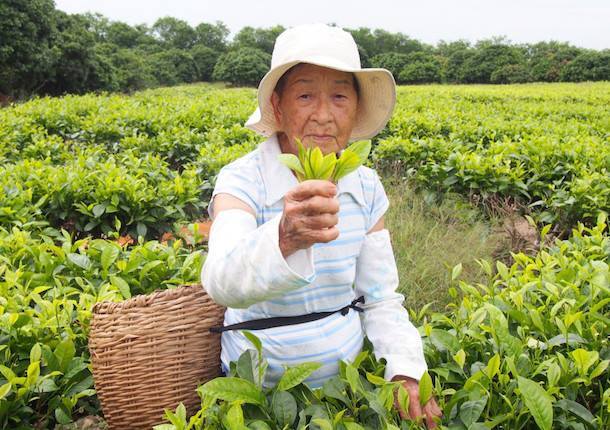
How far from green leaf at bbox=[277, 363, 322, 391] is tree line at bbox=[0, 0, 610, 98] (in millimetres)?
22796

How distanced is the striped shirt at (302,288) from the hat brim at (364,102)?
0.08 metres

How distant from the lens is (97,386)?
4.98 feet

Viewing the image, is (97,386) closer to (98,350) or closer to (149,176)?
(98,350)

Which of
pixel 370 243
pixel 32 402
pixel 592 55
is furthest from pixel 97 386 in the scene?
pixel 592 55

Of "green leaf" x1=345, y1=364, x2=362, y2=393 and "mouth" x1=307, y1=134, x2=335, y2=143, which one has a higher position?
"mouth" x1=307, y1=134, x2=335, y2=143

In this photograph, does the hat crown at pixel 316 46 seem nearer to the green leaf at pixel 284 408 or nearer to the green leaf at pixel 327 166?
the green leaf at pixel 327 166

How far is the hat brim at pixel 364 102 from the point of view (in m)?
1.42

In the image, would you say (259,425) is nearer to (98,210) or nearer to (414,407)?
(414,407)

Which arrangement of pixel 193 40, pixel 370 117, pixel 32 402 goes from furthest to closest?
pixel 193 40
pixel 32 402
pixel 370 117

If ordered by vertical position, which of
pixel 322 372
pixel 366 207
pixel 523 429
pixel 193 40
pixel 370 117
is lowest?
pixel 523 429

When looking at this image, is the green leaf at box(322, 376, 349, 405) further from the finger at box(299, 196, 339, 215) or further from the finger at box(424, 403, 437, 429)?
the finger at box(299, 196, 339, 215)

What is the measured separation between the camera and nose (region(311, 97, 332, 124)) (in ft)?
4.50

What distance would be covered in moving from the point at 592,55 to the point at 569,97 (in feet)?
74.5

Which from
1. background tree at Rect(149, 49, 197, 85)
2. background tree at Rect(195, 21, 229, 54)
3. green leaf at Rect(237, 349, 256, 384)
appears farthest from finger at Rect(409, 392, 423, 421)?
background tree at Rect(195, 21, 229, 54)
